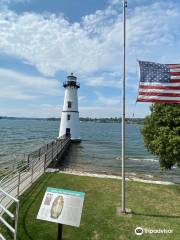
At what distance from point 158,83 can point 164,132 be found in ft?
15.5

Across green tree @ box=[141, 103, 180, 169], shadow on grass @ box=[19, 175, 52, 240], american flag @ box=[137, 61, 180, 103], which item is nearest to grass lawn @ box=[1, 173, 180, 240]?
shadow on grass @ box=[19, 175, 52, 240]

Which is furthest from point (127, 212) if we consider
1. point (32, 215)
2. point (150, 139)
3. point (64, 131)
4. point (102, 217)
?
point (64, 131)

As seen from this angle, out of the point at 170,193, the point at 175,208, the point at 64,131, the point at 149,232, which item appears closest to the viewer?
the point at 149,232

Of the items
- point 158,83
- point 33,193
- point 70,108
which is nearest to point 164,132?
point 158,83

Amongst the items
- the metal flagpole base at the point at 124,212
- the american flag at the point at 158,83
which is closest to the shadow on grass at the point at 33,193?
the metal flagpole base at the point at 124,212

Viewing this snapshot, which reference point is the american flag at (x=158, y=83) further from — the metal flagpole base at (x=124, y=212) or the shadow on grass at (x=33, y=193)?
the shadow on grass at (x=33, y=193)

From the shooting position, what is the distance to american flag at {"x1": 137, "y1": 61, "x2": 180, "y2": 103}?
9.89m

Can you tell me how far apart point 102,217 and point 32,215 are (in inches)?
96.1

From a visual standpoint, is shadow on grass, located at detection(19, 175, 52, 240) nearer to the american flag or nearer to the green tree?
the american flag

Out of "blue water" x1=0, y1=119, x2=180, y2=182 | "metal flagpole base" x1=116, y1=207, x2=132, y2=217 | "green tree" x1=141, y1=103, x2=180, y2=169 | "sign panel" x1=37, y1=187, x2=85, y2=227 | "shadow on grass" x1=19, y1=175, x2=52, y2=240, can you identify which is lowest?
"blue water" x1=0, y1=119, x2=180, y2=182

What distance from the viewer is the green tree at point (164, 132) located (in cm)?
1371

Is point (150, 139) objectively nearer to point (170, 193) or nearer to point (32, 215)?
point (170, 193)

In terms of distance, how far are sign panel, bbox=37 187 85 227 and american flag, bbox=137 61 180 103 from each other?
14.2 ft

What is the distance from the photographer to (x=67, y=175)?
53.3 feet
